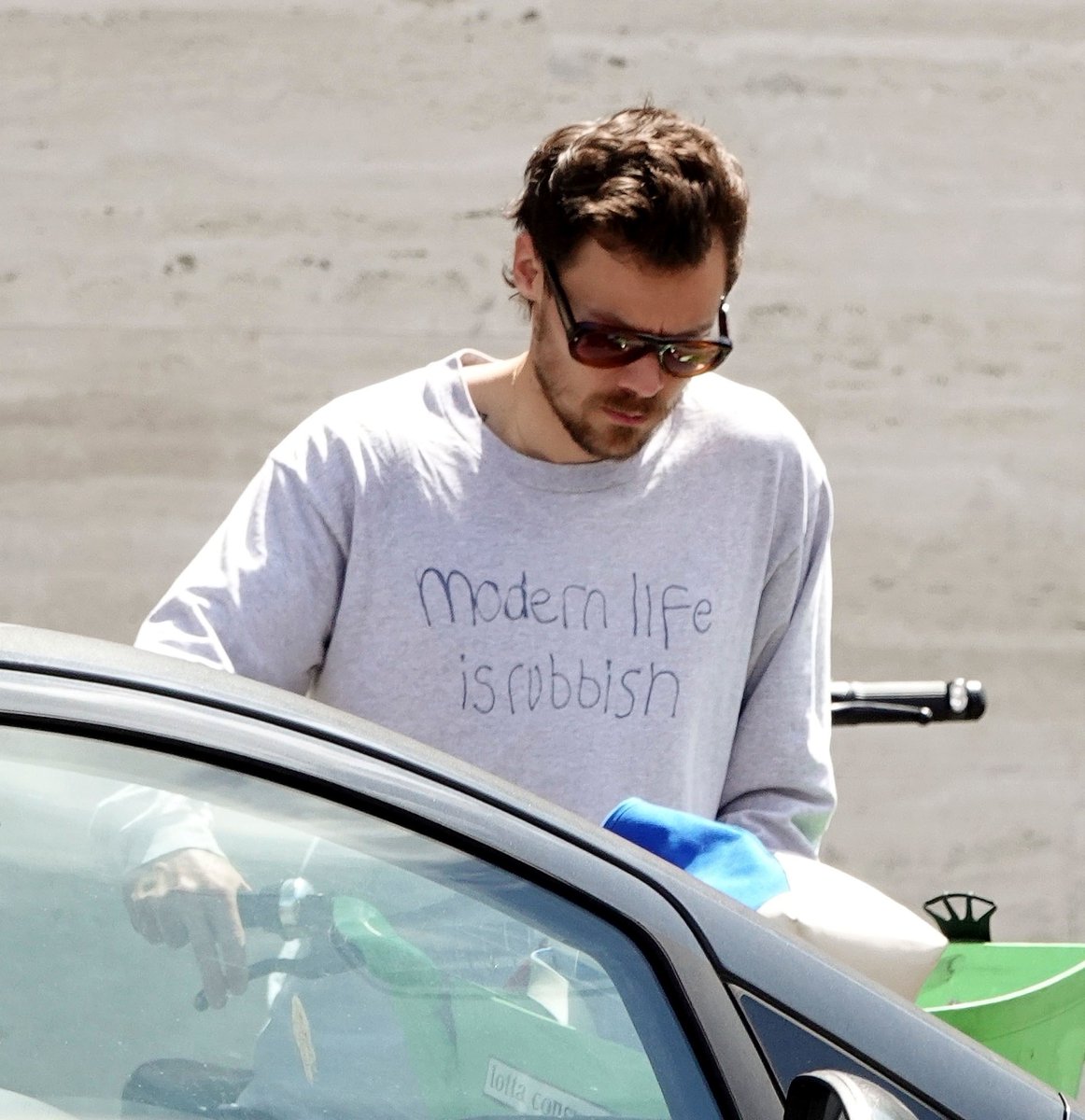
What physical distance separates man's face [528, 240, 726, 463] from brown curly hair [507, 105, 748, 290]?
0.02 meters

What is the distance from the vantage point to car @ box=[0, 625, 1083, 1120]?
1.13 m

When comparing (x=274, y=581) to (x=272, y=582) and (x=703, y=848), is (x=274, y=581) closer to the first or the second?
(x=272, y=582)

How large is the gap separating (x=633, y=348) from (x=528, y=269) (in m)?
0.20

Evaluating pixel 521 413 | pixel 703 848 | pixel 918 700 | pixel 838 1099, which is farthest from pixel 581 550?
pixel 838 1099

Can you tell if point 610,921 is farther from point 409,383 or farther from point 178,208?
point 178,208

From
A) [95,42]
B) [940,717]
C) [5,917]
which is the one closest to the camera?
[5,917]

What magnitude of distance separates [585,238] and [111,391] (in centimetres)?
219

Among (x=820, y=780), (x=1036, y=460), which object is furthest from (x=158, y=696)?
(x=1036, y=460)

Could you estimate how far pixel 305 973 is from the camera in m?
1.18

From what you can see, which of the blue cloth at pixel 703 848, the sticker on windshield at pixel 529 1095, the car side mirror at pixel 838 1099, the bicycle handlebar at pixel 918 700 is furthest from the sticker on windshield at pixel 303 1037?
the bicycle handlebar at pixel 918 700

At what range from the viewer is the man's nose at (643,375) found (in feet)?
6.71

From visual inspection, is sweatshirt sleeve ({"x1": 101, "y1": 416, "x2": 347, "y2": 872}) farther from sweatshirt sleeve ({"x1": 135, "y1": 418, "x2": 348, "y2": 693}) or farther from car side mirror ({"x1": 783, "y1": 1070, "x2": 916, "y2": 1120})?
car side mirror ({"x1": 783, "y1": 1070, "x2": 916, "y2": 1120})

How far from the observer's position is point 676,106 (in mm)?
4035

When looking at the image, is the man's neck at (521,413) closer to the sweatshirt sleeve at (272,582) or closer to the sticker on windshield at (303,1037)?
the sweatshirt sleeve at (272,582)
